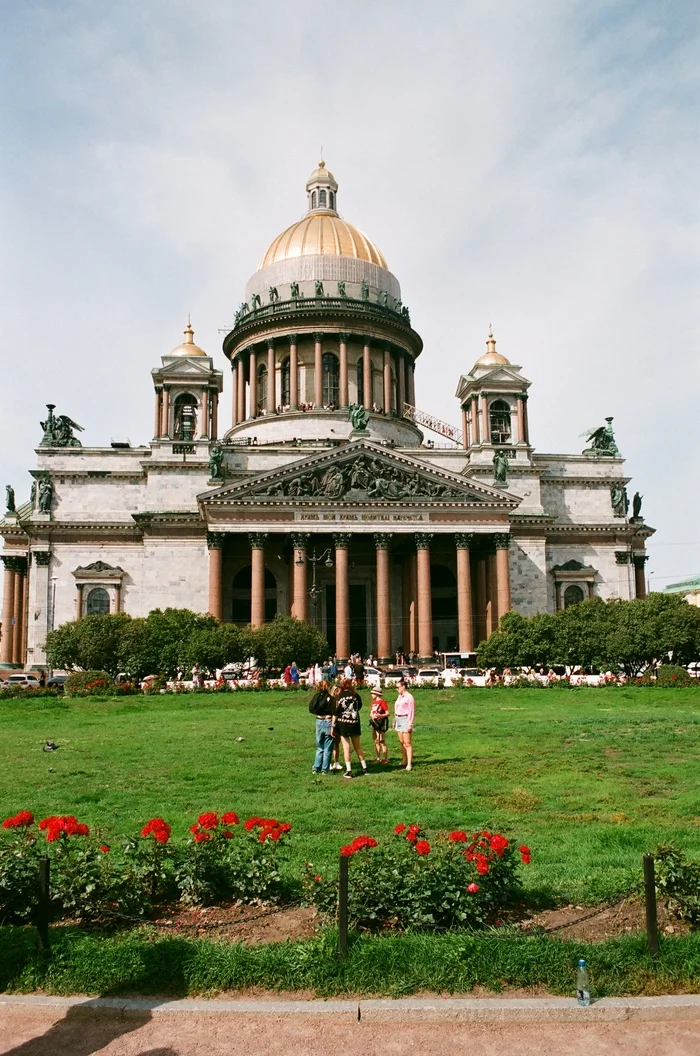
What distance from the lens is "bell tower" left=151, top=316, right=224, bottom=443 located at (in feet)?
212

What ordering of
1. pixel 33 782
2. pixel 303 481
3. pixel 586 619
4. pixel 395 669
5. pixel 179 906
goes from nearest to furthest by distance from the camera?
pixel 179 906
pixel 33 782
pixel 586 619
pixel 395 669
pixel 303 481

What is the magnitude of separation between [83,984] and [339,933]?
2202 millimetres

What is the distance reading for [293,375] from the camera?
235 ft

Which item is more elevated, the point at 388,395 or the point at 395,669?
the point at 388,395

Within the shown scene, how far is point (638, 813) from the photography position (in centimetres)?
1327

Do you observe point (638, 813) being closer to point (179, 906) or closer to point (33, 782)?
point (179, 906)

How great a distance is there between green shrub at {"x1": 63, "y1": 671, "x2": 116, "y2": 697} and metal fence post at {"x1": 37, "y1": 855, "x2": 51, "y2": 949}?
28.9m

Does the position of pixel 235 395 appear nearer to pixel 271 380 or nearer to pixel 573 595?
pixel 271 380

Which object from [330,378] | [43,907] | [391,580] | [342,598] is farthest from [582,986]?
[330,378]

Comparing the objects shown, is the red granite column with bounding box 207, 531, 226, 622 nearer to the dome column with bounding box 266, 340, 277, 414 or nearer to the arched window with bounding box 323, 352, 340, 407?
the dome column with bounding box 266, 340, 277, 414

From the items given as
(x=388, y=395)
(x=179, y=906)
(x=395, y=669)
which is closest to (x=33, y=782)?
(x=179, y=906)

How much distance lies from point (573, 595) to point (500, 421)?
543 inches

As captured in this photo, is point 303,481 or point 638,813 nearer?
point 638,813

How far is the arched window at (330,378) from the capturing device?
7188 cm
